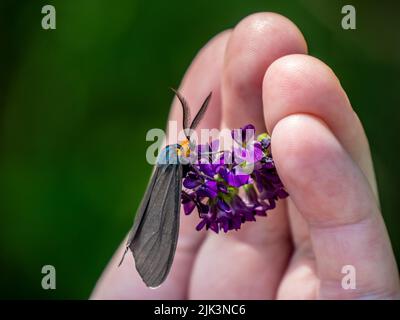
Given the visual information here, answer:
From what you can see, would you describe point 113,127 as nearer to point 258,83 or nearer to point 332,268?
point 258,83

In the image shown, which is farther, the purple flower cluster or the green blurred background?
the green blurred background

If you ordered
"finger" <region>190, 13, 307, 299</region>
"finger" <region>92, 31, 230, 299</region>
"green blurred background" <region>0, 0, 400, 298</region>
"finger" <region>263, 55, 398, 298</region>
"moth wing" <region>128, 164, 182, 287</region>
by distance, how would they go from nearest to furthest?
"moth wing" <region>128, 164, 182, 287</region>, "finger" <region>263, 55, 398, 298</region>, "finger" <region>190, 13, 307, 299</region>, "finger" <region>92, 31, 230, 299</region>, "green blurred background" <region>0, 0, 400, 298</region>

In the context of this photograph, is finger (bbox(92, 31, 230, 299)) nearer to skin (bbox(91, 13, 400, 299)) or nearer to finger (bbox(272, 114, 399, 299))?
skin (bbox(91, 13, 400, 299))

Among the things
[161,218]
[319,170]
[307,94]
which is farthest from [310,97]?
[161,218]

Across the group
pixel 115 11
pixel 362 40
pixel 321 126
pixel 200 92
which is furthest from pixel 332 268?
pixel 115 11

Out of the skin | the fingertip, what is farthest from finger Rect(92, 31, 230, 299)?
the fingertip

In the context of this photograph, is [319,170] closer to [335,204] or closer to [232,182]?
[335,204]
